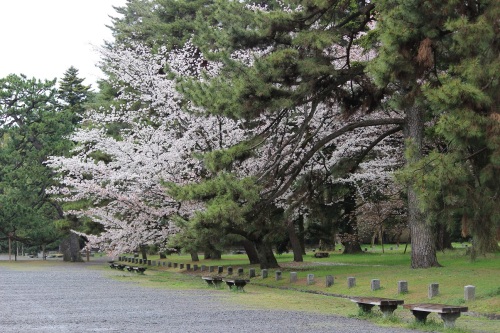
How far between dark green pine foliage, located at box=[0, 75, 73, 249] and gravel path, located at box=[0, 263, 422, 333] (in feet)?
109

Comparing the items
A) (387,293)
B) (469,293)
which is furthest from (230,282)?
(469,293)

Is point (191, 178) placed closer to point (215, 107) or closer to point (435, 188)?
point (215, 107)

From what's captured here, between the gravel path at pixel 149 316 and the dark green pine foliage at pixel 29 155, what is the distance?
1311 inches

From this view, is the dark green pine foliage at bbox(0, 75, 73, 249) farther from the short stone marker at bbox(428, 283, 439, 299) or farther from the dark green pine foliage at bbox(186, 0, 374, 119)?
the short stone marker at bbox(428, 283, 439, 299)

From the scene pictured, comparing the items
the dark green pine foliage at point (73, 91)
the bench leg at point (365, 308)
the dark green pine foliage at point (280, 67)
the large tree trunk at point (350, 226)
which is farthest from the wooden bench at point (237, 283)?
the dark green pine foliage at point (73, 91)

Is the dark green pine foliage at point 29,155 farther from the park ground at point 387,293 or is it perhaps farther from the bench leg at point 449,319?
the bench leg at point 449,319

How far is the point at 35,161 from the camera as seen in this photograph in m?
52.7

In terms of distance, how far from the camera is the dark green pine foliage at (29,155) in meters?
50.8

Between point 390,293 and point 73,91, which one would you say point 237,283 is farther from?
point 73,91

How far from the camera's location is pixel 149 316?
41.9 ft

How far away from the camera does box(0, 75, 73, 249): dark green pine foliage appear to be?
50.8 meters

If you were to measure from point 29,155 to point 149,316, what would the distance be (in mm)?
42450

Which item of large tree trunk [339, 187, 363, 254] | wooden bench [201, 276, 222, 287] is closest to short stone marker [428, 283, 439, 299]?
wooden bench [201, 276, 222, 287]

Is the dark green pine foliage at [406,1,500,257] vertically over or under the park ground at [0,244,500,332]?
over
